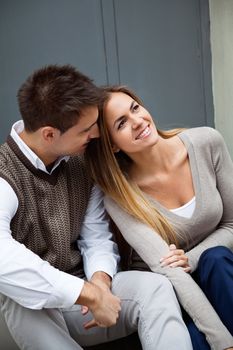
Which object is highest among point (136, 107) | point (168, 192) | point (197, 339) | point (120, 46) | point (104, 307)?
point (120, 46)

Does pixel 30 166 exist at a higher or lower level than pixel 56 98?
lower

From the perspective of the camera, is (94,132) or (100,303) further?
(94,132)

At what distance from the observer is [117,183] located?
4.57 ft

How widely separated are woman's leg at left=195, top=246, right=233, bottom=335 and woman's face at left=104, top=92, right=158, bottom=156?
357 mm

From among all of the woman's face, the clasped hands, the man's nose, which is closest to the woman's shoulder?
the woman's face

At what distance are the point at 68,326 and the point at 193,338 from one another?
1.09ft

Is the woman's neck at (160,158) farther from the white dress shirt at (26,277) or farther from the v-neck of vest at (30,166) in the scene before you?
the white dress shirt at (26,277)

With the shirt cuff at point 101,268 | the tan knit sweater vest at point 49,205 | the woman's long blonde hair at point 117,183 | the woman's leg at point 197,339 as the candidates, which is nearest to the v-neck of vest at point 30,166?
the tan knit sweater vest at point 49,205

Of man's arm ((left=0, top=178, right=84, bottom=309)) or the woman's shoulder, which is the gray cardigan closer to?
the woman's shoulder

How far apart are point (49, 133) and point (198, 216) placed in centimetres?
49

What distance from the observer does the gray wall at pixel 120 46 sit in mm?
2225

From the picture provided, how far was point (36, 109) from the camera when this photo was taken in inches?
48.3

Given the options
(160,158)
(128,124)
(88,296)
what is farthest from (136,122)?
(88,296)

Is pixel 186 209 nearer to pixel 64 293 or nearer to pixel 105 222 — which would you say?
pixel 105 222
